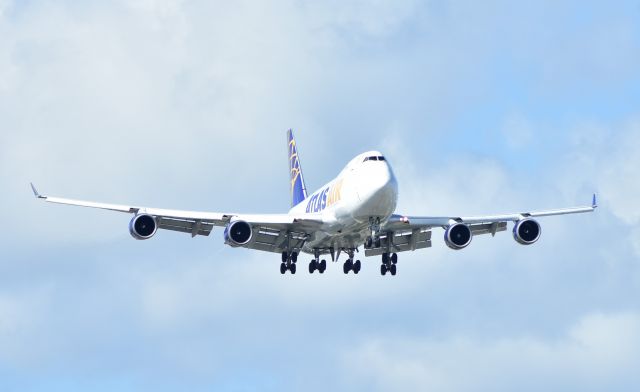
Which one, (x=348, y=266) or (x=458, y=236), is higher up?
(x=458, y=236)

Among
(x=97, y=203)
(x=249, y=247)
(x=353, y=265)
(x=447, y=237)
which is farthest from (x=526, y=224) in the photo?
(x=97, y=203)

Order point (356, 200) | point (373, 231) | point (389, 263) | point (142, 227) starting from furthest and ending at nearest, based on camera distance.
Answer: point (389, 263) < point (142, 227) < point (373, 231) < point (356, 200)

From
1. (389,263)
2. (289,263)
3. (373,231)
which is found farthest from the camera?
(289,263)

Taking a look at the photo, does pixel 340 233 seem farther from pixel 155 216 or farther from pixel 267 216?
pixel 155 216

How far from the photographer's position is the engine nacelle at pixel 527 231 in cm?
7919

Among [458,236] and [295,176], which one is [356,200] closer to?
[458,236]

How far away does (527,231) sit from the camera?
7931 cm

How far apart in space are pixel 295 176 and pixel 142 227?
79.5 feet

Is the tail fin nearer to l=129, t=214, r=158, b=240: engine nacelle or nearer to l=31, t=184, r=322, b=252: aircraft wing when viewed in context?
l=31, t=184, r=322, b=252: aircraft wing

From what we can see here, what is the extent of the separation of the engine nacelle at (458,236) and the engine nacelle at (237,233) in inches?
451

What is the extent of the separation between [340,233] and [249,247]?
793cm

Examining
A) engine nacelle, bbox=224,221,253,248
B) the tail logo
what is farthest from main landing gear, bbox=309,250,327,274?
the tail logo

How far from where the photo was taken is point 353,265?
82062mm

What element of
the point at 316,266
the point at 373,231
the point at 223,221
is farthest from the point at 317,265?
the point at 373,231
